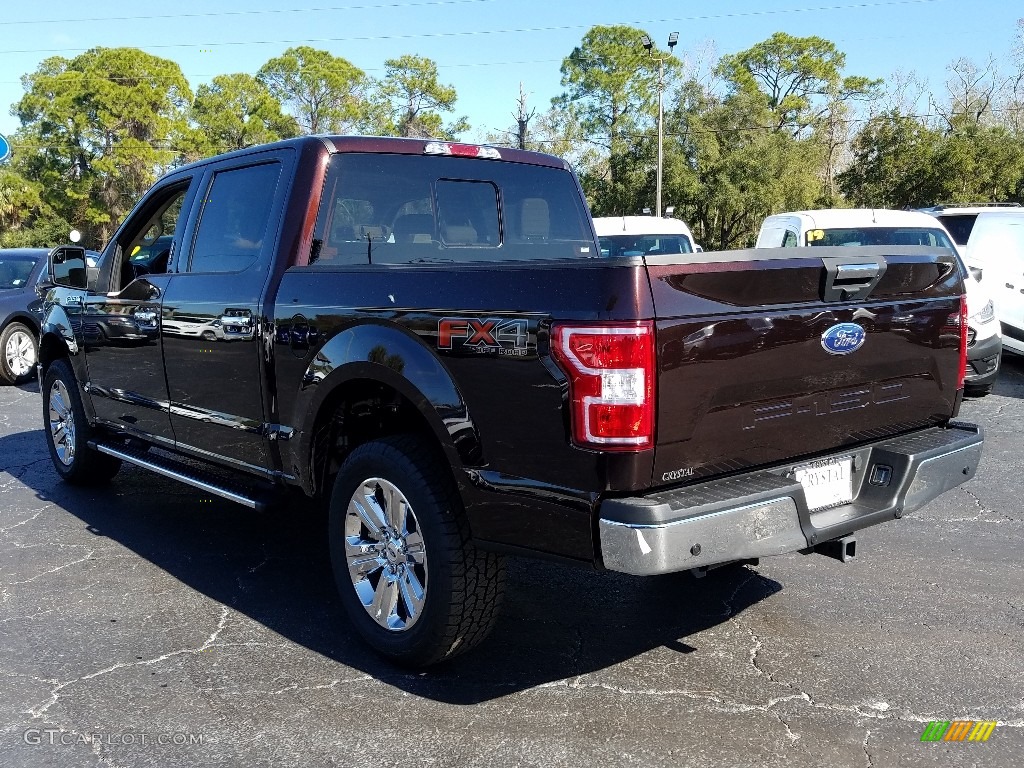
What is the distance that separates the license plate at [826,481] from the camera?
3184mm

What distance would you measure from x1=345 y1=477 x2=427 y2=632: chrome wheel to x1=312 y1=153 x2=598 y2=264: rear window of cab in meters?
1.09

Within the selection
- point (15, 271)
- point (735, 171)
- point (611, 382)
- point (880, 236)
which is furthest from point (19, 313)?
point (735, 171)

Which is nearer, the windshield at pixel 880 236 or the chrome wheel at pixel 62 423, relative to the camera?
the chrome wheel at pixel 62 423

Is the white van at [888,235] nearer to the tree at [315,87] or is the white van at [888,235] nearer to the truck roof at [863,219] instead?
the truck roof at [863,219]

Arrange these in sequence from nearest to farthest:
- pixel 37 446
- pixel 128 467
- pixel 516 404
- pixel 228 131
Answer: pixel 516 404, pixel 128 467, pixel 37 446, pixel 228 131

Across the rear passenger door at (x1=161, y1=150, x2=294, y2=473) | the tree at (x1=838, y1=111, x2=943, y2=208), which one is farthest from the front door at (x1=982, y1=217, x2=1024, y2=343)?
the tree at (x1=838, y1=111, x2=943, y2=208)

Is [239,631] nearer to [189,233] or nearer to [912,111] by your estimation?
[189,233]

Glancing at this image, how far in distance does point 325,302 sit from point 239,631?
1.46 meters

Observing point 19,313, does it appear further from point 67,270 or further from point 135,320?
point 135,320

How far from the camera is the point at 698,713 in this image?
3164mm

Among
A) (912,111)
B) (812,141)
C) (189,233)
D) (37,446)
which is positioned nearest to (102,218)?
(812,141)

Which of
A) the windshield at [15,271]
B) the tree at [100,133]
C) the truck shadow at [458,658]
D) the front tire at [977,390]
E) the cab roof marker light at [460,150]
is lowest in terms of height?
the front tire at [977,390]

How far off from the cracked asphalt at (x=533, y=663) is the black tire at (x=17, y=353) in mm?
6453

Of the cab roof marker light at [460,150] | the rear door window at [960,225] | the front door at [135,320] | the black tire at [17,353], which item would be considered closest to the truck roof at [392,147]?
the cab roof marker light at [460,150]
